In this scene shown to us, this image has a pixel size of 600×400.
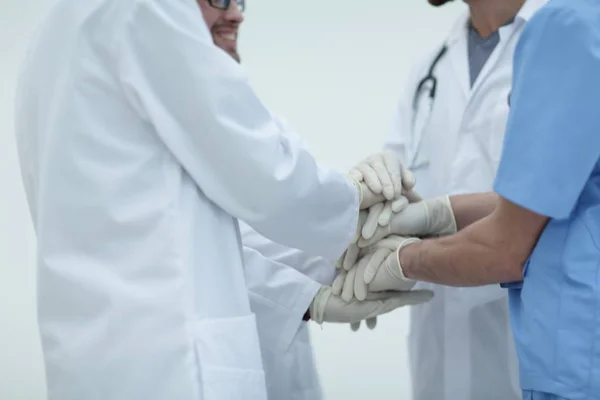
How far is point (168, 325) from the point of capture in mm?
953

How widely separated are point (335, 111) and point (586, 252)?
140cm

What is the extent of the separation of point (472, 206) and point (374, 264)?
223mm

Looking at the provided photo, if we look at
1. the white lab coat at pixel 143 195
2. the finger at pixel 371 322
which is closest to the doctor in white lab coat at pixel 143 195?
the white lab coat at pixel 143 195

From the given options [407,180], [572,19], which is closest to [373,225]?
[407,180]

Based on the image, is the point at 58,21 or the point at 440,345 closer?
the point at 58,21

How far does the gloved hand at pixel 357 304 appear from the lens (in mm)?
1410

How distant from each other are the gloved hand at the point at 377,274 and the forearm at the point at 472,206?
112 mm

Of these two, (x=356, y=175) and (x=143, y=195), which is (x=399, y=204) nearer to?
(x=356, y=175)

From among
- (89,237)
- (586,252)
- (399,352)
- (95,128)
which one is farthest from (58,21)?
(399,352)

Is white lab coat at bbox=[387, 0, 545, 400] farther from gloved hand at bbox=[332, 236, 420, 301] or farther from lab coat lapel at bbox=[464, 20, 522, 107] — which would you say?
gloved hand at bbox=[332, 236, 420, 301]

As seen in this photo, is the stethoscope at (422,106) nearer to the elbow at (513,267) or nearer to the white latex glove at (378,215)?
the white latex glove at (378,215)

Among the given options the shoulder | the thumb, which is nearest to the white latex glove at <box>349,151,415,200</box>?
the thumb

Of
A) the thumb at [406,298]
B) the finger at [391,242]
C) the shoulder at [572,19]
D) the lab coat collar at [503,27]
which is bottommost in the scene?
the thumb at [406,298]

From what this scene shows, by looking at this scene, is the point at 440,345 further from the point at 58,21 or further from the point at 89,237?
the point at 58,21
